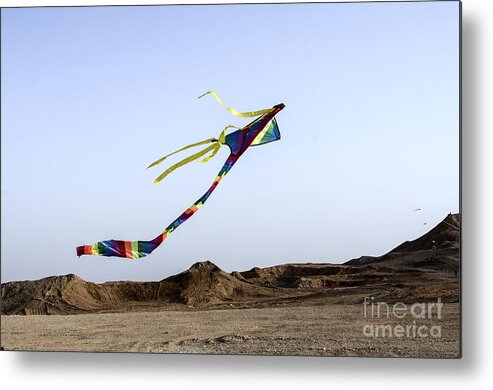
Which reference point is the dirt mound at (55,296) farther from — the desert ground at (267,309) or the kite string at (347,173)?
the kite string at (347,173)

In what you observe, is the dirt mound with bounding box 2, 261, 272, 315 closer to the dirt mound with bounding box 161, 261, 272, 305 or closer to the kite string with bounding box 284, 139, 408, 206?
the dirt mound with bounding box 161, 261, 272, 305

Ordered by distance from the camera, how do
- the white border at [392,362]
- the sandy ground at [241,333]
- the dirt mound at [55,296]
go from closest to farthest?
the white border at [392,362] → the sandy ground at [241,333] → the dirt mound at [55,296]

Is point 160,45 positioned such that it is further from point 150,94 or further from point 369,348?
point 369,348

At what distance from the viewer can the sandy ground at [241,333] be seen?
555 centimetres

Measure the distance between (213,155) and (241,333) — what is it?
93cm

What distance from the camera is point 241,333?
18.8 ft

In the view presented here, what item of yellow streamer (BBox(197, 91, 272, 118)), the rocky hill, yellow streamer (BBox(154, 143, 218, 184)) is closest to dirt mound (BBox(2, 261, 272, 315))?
the rocky hill

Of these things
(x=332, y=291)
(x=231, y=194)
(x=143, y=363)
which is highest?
(x=231, y=194)

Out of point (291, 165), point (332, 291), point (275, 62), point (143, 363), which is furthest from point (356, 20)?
point (143, 363)

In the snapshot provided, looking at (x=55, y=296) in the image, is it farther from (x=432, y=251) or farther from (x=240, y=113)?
(x=432, y=251)

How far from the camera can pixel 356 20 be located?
18.4ft

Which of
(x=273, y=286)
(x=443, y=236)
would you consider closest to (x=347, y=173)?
(x=443, y=236)

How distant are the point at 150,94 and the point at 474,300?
77.4 inches

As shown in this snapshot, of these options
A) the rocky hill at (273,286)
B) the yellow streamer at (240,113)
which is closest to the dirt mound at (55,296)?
the rocky hill at (273,286)
